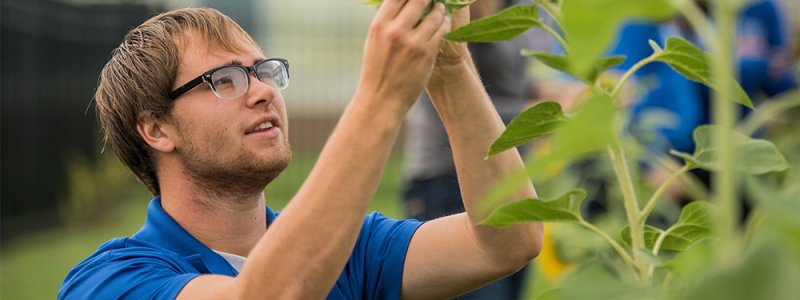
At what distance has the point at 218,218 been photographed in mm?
2248

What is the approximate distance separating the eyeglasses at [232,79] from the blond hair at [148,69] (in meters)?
0.05

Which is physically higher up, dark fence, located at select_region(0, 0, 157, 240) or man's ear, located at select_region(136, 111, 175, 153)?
man's ear, located at select_region(136, 111, 175, 153)

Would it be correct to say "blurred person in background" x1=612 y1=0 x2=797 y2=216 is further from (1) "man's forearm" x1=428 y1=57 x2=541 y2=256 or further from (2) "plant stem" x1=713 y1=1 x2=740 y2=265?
(2) "plant stem" x1=713 y1=1 x2=740 y2=265

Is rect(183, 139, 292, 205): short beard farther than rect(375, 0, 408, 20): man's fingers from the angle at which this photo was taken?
Yes

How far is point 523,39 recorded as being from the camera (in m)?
4.55

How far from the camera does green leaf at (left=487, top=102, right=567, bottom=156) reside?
4.10ft

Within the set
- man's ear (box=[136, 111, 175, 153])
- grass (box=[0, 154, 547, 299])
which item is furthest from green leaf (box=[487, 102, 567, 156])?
grass (box=[0, 154, 547, 299])

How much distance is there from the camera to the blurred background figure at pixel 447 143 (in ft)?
13.6

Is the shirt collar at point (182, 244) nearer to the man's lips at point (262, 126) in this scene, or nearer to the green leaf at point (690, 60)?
the man's lips at point (262, 126)

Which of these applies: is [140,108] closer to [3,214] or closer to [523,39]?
[523,39]

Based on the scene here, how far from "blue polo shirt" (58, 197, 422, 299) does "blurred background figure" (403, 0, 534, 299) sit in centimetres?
174

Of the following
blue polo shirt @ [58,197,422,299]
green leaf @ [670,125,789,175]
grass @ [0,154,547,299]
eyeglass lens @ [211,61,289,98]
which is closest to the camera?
green leaf @ [670,125,789,175]

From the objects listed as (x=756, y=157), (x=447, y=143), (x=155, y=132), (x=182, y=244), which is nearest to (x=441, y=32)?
(x=756, y=157)

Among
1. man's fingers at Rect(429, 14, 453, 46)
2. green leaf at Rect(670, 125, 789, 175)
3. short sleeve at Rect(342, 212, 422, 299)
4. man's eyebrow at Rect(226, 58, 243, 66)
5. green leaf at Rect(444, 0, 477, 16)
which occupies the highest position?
green leaf at Rect(444, 0, 477, 16)
